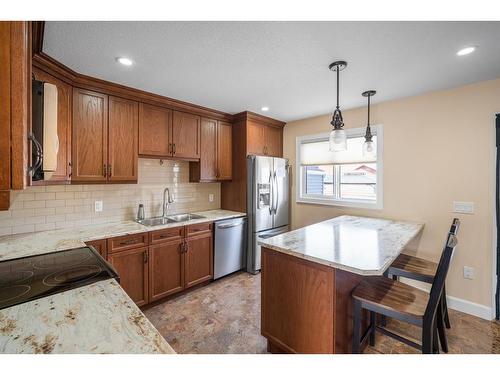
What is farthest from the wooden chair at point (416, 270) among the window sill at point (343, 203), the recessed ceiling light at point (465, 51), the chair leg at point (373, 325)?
the recessed ceiling light at point (465, 51)

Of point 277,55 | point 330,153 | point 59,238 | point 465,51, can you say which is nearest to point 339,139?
point 277,55

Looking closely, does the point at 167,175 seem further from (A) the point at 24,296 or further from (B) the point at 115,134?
(A) the point at 24,296

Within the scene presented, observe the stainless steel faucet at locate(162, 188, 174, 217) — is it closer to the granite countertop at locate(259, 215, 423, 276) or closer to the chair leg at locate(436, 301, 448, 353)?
the granite countertop at locate(259, 215, 423, 276)

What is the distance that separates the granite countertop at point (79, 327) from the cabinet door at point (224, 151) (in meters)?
2.53

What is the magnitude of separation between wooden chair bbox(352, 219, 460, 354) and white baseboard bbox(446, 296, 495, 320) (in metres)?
1.00

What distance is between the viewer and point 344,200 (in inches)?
130

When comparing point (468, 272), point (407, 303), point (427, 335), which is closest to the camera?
point (427, 335)

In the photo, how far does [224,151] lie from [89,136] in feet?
5.58

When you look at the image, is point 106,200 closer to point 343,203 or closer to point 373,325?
point 373,325

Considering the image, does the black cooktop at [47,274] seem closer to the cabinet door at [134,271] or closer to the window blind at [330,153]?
the cabinet door at [134,271]

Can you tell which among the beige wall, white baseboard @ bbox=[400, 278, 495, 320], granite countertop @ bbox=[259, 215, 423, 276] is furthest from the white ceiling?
white baseboard @ bbox=[400, 278, 495, 320]

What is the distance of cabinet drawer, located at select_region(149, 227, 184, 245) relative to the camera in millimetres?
2438
